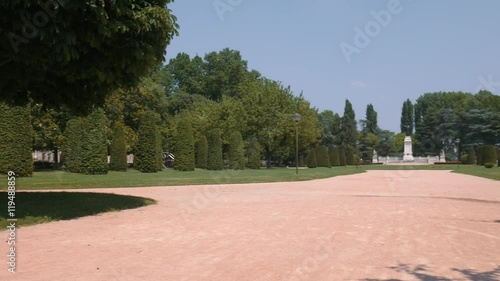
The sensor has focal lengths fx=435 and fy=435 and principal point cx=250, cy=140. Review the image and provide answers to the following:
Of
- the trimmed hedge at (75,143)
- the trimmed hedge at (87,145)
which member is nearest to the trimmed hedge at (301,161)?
the trimmed hedge at (87,145)

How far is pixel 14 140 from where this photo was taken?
26109mm

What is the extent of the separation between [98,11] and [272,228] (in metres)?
5.44

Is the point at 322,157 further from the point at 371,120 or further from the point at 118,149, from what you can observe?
the point at 371,120

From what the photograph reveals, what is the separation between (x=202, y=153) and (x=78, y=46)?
39466mm

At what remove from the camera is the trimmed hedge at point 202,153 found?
158 feet

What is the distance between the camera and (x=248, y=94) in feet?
178

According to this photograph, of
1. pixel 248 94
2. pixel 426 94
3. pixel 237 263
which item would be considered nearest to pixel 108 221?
pixel 237 263

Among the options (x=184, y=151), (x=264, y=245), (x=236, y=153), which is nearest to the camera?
(x=264, y=245)

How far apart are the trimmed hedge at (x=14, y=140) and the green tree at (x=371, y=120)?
342 ft

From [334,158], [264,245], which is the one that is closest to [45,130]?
[264,245]

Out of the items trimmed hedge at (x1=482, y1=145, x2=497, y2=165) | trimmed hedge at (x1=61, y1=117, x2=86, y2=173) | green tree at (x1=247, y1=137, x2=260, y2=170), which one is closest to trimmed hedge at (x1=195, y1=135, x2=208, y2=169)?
green tree at (x1=247, y1=137, x2=260, y2=170)

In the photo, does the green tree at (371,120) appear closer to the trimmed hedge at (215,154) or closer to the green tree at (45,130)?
the trimmed hedge at (215,154)

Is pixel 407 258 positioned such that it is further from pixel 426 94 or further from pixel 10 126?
pixel 426 94

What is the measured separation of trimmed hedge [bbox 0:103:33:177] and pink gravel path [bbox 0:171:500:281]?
17.7m
